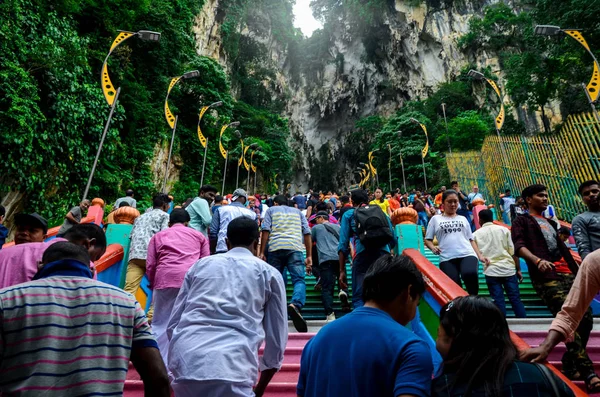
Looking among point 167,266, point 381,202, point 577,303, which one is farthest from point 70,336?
point 381,202

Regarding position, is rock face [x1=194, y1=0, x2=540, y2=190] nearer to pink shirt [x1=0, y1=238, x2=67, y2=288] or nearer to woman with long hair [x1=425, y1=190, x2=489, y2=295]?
woman with long hair [x1=425, y1=190, x2=489, y2=295]

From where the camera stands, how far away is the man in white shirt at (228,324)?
6.33 feet

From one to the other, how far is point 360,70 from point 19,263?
169 feet

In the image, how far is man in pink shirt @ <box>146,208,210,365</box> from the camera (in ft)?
11.4

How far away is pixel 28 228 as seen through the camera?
2.83 metres

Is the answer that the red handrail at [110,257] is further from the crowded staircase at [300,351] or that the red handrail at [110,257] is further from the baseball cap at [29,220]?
the baseball cap at [29,220]

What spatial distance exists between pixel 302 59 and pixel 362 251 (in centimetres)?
5481

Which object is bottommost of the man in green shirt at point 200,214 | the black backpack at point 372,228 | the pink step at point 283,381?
the pink step at point 283,381

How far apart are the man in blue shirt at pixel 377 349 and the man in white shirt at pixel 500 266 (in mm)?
3169

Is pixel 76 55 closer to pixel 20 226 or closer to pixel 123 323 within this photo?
pixel 20 226

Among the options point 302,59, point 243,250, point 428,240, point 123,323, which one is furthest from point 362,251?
point 302,59

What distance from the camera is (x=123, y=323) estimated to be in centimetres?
160

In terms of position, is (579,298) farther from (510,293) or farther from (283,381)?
(510,293)

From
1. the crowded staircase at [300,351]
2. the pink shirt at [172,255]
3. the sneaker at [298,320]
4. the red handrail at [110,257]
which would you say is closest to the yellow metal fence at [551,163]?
the crowded staircase at [300,351]
